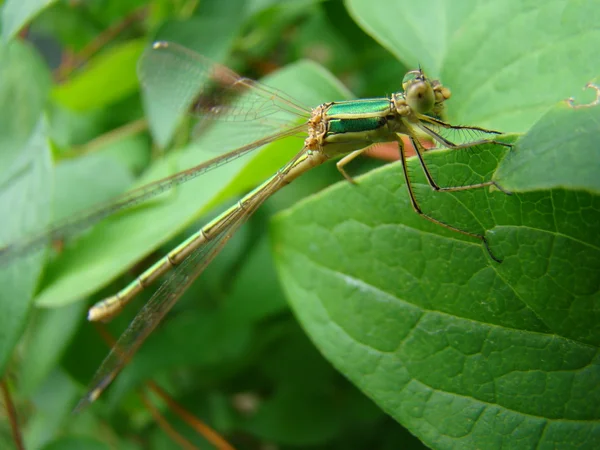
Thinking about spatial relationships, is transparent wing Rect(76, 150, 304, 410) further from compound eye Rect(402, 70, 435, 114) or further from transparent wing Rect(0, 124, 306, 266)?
compound eye Rect(402, 70, 435, 114)

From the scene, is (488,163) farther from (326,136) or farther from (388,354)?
(326,136)

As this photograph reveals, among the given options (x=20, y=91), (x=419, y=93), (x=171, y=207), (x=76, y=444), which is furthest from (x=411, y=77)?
(x=20, y=91)

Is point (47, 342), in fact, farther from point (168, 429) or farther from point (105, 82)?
point (105, 82)

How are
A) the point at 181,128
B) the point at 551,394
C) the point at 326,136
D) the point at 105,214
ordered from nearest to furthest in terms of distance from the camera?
1. the point at 551,394
2. the point at 326,136
3. the point at 105,214
4. the point at 181,128

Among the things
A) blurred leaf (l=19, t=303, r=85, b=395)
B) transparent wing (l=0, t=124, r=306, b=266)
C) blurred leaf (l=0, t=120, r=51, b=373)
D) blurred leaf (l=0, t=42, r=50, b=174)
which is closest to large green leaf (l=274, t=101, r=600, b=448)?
transparent wing (l=0, t=124, r=306, b=266)

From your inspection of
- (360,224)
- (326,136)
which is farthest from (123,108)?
(360,224)

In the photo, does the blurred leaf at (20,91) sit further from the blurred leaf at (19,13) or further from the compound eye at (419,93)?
the compound eye at (419,93)
